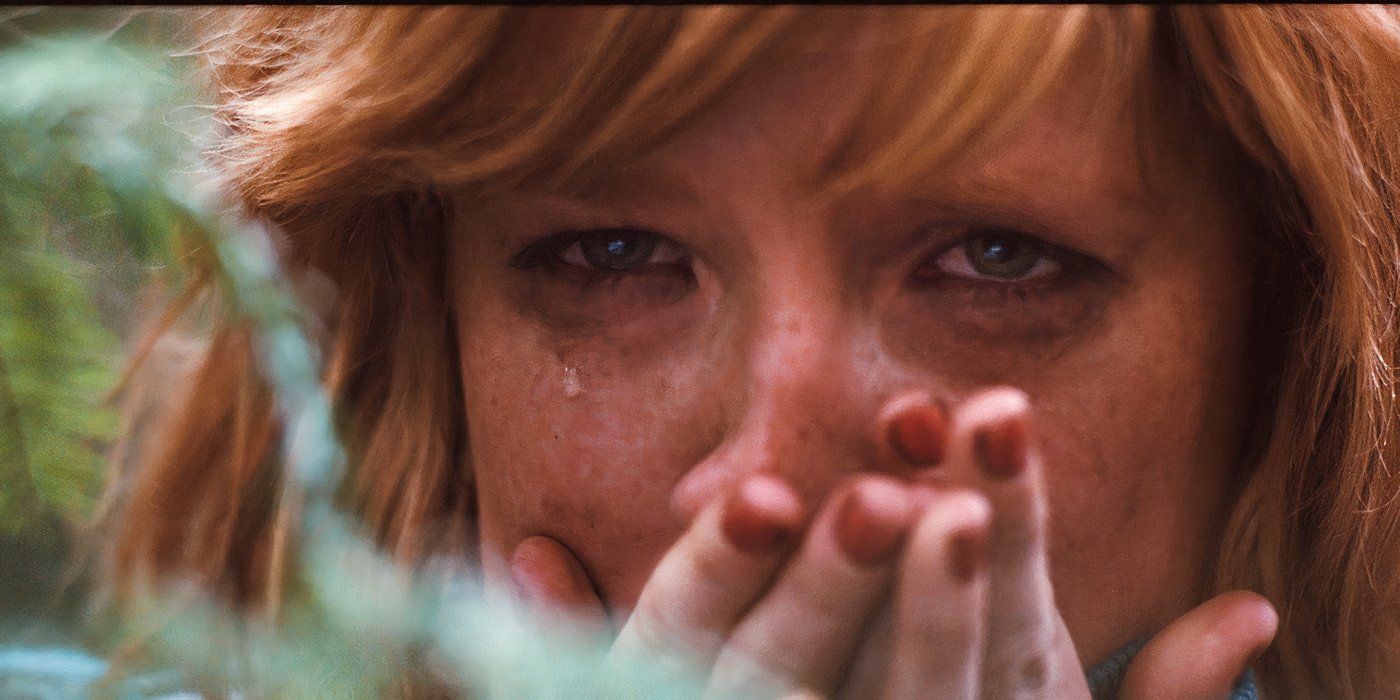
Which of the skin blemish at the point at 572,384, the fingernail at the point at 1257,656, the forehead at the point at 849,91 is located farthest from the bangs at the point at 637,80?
the fingernail at the point at 1257,656

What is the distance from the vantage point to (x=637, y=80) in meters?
0.55

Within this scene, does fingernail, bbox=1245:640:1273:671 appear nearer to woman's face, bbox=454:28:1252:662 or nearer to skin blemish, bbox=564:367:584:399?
woman's face, bbox=454:28:1252:662

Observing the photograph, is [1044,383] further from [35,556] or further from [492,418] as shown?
[35,556]

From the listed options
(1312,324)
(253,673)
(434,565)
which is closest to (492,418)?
(434,565)

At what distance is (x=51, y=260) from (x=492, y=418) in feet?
0.84

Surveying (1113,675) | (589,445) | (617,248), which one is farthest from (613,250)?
(1113,675)

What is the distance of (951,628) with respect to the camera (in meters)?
0.50

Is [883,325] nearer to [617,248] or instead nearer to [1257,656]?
Result: [617,248]

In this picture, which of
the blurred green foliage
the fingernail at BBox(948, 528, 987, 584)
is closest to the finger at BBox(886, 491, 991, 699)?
the fingernail at BBox(948, 528, 987, 584)

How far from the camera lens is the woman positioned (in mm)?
512

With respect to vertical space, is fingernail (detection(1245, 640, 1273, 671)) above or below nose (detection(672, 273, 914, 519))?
below

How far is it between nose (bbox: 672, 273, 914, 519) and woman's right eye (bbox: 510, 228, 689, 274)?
7cm

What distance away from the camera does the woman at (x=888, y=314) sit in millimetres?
512

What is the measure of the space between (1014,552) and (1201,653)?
0.17 metres
